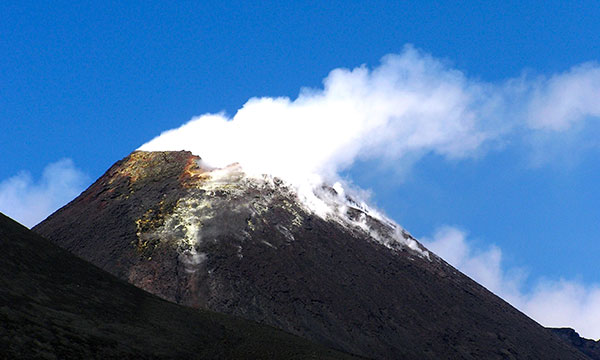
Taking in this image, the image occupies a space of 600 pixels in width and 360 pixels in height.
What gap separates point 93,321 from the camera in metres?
64.2

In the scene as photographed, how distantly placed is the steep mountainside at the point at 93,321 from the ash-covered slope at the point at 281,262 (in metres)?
13.9

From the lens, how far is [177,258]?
104 m

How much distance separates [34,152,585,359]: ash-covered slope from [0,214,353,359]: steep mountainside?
1395 centimetres

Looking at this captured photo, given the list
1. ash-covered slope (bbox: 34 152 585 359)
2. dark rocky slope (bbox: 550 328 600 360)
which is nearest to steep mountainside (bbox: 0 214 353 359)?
ash-covered slope (bbox: 34 152 585 359)

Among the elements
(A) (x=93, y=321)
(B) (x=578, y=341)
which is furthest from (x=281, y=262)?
(B) (x=578, y=341)

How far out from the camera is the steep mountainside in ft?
182

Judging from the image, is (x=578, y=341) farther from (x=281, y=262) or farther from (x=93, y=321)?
(x=93, y=321)

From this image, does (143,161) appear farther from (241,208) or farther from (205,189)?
(241,208)

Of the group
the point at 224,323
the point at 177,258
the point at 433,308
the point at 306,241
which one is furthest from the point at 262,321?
the point at 433,308

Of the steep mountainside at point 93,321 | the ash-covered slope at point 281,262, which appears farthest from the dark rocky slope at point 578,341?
the steep mountainside at point 93,321

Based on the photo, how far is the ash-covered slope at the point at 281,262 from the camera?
98.0 m

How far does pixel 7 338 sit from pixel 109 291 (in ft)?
82.1

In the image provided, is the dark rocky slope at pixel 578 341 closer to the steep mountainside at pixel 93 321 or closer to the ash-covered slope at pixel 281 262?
the ash-covered slope at pixel 281 262

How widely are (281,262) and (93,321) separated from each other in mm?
46708
